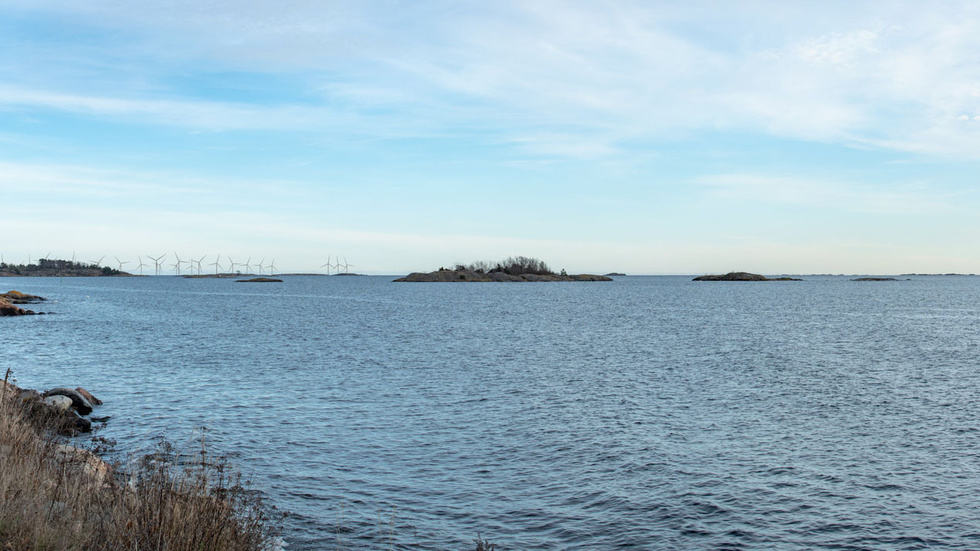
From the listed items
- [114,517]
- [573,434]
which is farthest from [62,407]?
[573,434]

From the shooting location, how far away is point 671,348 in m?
54.2

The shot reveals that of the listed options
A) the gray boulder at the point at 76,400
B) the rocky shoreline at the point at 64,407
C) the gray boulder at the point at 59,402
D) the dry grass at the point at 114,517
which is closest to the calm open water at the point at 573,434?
the gray boulder at the point at 76,400

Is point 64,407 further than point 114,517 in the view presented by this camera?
Yes

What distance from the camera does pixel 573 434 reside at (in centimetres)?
2481

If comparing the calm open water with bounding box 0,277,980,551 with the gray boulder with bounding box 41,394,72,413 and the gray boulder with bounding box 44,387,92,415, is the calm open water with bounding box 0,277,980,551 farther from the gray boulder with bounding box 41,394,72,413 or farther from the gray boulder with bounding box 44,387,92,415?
the gray boulder with bounding box 41,394,72,413

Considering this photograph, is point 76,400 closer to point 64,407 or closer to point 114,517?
point 64,407

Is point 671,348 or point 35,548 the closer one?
point 35,548

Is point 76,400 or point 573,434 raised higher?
point 76,400

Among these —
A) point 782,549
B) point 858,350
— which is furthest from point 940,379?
point 782,549

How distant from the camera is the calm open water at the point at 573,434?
1602 cm

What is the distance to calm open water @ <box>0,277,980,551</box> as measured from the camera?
16016mm

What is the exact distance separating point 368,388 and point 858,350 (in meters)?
38.8

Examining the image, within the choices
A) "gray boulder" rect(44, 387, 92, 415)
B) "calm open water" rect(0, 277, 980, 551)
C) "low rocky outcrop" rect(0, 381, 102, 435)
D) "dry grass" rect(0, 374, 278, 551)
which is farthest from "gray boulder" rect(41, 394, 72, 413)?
"dry grass" rect(0, 374, 278, 551)

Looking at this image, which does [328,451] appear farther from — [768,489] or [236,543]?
[768,489]
